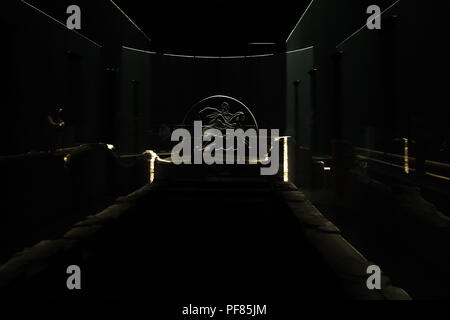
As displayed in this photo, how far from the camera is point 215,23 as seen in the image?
25.5ft

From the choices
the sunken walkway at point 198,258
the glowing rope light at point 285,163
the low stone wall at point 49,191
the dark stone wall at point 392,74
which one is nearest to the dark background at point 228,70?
the dark stone wall at point 392,74

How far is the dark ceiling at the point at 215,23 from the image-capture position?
6.90 metres

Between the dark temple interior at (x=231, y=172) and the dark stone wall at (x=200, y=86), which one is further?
the dark stone wall at (x=200, y=86)

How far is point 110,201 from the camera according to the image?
4344 mm

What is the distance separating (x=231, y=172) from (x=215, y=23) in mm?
3584

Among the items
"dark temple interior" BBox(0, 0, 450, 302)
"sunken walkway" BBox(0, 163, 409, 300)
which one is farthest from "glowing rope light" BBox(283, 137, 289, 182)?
"sunken walkway" BBox(0, 163, 409, 300)

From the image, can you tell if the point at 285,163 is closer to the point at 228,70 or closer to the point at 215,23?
the point at 215,23

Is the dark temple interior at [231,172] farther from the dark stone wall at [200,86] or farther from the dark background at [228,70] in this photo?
the dark stone wall at [200,86]

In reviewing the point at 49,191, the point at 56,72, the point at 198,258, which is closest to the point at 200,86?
the point at 56,72

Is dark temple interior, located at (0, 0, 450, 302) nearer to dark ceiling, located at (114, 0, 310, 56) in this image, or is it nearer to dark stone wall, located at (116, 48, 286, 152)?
dark ceiling, located at (114, 0, 310, 56)

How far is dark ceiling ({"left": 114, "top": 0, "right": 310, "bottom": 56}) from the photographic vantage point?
6900 millimetres

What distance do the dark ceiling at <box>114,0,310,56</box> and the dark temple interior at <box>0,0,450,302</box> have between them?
58 millimetres

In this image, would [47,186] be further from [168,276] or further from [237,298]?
[237,298]

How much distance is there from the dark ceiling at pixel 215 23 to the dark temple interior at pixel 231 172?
0.06m
